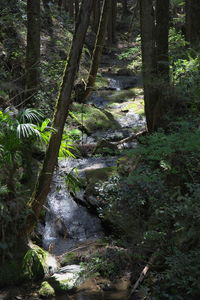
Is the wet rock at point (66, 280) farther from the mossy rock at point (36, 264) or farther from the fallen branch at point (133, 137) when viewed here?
the fallen branch at point (133, 137)

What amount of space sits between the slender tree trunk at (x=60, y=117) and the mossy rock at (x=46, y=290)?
101 cm

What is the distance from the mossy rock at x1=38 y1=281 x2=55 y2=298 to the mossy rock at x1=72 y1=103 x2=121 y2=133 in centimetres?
823

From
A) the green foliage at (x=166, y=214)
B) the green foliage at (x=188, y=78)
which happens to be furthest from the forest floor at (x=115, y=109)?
the green foliage at (x=188, y=78)

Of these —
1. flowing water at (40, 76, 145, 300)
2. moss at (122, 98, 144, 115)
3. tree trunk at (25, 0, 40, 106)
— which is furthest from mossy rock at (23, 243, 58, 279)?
moss at (122, 98, 144, 115)

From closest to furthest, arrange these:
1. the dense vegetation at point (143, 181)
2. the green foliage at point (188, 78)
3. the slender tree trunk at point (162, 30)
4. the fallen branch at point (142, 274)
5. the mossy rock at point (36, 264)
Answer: the dense vegetation at point (143, 181)
the fallen branch at point (142, 274)
the mossy rock at point (36, 264)
the green foliage at point (188, 78)
the slender tree trunk at point (162, 30)

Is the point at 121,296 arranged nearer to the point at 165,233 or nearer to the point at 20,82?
the point at 165,233

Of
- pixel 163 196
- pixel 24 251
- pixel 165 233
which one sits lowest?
pixel 24 251

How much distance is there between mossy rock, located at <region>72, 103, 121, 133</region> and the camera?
1404cm

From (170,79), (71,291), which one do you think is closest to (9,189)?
(71,291)

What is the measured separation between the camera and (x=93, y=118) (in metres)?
14.6

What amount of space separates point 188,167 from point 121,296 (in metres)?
2.47

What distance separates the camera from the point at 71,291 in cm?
608

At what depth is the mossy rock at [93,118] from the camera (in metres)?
14.0

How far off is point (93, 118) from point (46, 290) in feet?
30.7
